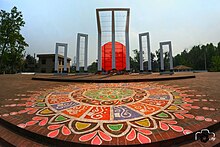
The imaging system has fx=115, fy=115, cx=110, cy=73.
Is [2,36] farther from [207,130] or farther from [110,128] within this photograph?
[207,130]

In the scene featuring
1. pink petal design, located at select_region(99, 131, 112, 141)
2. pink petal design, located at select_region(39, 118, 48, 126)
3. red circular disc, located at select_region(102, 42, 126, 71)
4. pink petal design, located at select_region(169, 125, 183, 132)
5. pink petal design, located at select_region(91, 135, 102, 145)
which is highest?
red circular disc, located at select_region(102, 42, 126, 71)

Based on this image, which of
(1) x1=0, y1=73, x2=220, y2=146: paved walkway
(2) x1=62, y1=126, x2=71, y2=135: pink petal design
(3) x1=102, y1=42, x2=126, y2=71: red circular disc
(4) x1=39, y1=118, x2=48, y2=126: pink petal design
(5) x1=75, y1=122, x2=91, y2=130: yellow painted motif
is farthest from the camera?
(3) x1=102, y1=42, x2=126, y2=71: red circular disc

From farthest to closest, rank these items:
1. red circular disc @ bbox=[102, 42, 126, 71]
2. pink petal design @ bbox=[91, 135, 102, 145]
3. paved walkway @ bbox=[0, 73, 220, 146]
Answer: red circular disc @ bbox=[102, 42, 126, 71], paved walkway @ bbox=[0, 73, 220, 146], pink petal design @ bbox=[91, 135, 102, 145]

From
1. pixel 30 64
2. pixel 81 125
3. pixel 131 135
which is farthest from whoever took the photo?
pixel 30 64

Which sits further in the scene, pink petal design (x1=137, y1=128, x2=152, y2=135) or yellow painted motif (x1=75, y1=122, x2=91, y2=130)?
yellow painted motif (x1=75, y1=122, x2=91, y2=130)

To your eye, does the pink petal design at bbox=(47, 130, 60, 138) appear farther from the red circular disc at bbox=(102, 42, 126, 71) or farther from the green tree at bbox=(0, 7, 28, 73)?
the green tree at bbox=(0, 7, 28, 73)

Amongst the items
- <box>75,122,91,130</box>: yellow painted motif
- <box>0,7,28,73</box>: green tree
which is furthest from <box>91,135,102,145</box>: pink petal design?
<box>0,7,28,73</box>: green tree

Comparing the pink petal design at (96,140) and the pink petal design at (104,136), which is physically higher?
the pink petal design at (104,136)

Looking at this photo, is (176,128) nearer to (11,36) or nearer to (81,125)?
(81,125)

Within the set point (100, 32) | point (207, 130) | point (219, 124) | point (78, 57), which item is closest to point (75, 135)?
point (207, 130)

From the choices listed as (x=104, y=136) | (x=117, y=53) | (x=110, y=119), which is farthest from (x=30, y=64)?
(x=104, y=136)

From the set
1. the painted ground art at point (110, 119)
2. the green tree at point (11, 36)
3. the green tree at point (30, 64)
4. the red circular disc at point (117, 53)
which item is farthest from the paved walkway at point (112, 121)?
the green tree at point (30, 64)

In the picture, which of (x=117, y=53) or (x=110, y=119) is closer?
(x=110, y=119)

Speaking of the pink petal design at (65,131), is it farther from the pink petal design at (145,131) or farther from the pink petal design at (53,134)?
the pink petal design at (145,131)
